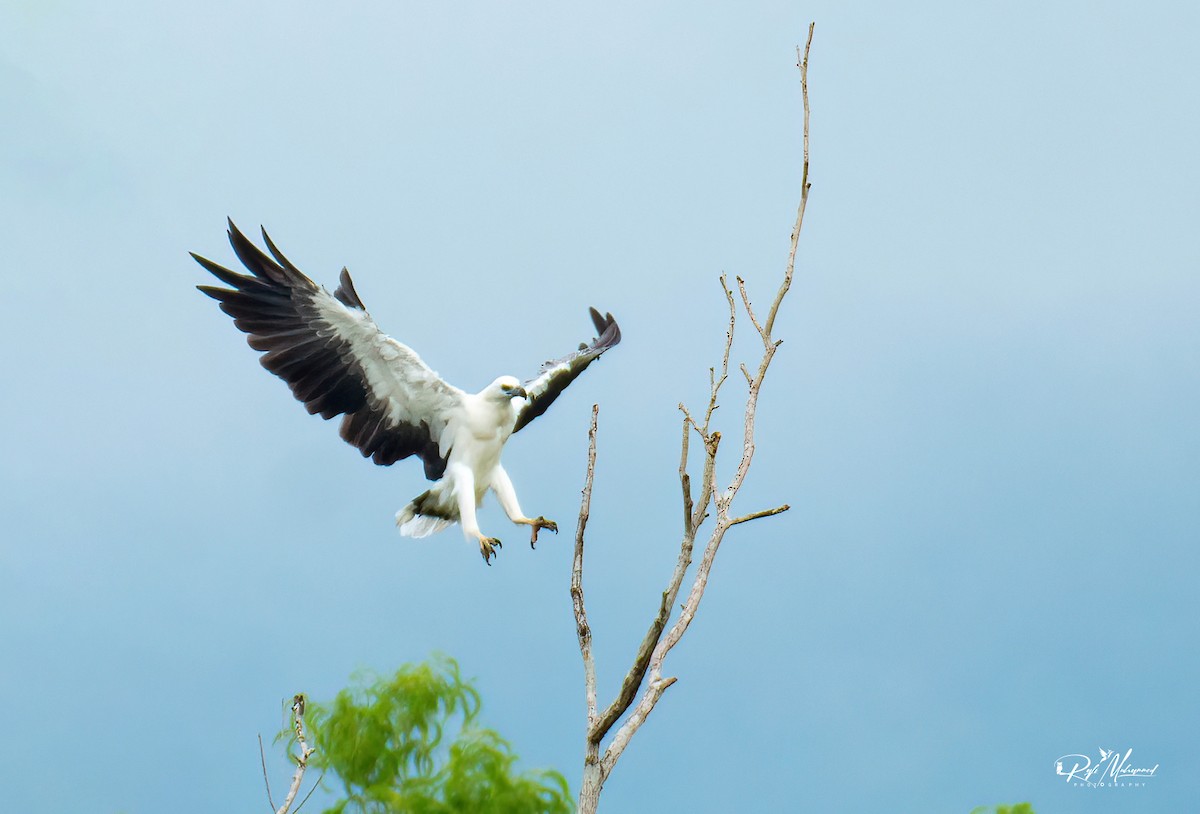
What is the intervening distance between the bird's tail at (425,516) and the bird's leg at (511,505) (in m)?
0.33

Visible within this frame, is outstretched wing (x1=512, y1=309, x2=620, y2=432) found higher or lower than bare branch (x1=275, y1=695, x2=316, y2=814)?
higher

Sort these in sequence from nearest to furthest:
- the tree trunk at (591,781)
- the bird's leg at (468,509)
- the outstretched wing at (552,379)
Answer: the tree trunk at (591,781)
the bird's leg at (468,509)
the outstretched wing at (552,379)

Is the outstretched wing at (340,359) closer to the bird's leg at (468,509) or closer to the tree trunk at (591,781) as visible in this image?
the bird's leg at (468,509)

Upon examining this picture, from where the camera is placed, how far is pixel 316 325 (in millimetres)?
7523

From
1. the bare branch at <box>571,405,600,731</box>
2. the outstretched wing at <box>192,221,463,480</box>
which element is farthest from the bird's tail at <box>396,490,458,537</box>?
the bare branch at <box>571,405,600,731</box>

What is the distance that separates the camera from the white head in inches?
306

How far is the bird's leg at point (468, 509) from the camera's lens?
7.32 m

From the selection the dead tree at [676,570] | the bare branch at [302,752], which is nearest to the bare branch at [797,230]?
the dead tree at [676,570]

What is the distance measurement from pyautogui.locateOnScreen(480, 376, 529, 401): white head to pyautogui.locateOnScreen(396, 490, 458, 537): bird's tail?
722 millimetres

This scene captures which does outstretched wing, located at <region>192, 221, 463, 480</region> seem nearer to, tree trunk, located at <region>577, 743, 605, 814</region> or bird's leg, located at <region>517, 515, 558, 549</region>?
bird's leg, located at <region>517, 515, 558, 549</region>

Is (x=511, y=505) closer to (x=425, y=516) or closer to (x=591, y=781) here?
(x=425, y=516)

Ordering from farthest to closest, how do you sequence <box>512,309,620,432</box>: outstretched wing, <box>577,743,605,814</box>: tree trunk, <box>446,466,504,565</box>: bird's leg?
1. <box>512,309,620,432</box>: outstretched wing
2. <box>446,466,504,565</box>: bird's leg
3. <box>577,743,605,814</box>: tree trunk

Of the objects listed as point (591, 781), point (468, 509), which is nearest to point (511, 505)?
point (468, 509)

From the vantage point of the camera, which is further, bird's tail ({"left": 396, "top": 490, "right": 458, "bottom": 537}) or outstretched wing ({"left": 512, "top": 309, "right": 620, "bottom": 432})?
outstretched wing ({"left": 512, "top": 309, "right": 620, "bottom": 432})
